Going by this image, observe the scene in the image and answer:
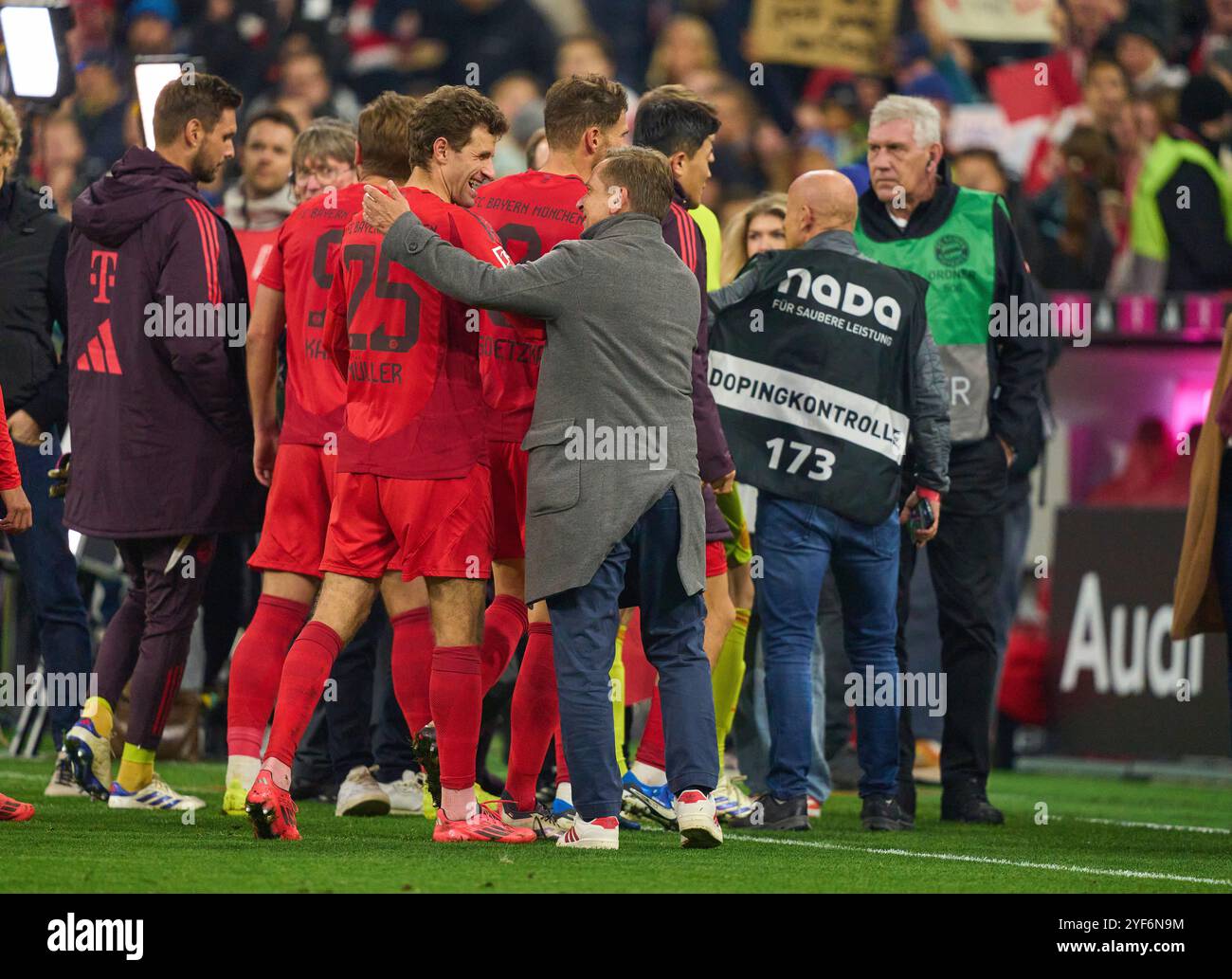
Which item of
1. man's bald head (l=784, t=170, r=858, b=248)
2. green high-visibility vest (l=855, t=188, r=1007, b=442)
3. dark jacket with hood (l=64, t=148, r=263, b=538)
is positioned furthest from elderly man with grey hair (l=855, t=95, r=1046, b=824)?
dark jacket with hood (l=64, t=148, r=263, b=538)

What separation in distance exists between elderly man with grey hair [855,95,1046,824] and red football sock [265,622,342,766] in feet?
8.26

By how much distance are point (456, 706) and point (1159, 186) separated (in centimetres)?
818

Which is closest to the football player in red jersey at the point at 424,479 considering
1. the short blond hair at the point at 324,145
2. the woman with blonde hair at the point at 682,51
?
the short blond hair at the point at 324,145

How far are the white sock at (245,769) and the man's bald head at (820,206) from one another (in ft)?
8.17

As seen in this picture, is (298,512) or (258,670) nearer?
(258,670)

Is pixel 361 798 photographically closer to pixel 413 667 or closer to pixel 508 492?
pixel 413 667

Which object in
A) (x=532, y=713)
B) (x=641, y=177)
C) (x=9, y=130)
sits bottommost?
(x=532, y=713)

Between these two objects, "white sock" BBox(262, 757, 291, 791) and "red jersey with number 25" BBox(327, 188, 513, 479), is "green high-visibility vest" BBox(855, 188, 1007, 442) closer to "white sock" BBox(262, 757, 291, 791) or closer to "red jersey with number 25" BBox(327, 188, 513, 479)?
"red jersey with number 25" BBox(327, 188, 513, 479)

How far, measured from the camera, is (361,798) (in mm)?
6992

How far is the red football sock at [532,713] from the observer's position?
20.1 feet

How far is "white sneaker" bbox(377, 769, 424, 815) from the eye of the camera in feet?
23.7

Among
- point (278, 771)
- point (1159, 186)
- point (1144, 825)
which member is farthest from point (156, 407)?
point (1159, 186)

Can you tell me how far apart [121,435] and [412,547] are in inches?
64.4
